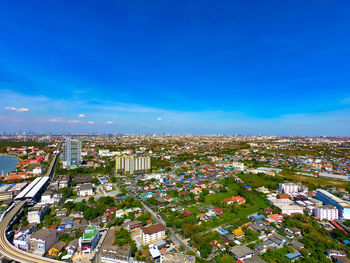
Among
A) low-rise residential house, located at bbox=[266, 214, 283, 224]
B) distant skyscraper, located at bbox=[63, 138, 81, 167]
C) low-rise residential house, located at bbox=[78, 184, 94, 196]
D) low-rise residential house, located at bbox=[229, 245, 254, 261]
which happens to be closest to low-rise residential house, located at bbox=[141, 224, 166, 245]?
low-rise residential house, located at bbox=[229, 245, 254, 261]

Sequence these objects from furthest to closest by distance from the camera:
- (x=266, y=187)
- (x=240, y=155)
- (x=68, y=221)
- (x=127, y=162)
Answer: (x=240, y=155)
(x=127, y=162)
(x=266, y=187)
(x=68, y=221)

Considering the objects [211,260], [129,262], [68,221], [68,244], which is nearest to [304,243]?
[211,260]

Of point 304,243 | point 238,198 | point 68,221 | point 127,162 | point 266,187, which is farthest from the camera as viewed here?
point 127,162

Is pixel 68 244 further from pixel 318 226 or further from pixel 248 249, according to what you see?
pixel 318 226

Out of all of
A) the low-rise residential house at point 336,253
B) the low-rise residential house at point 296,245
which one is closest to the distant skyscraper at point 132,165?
the low-rise residential house at point 296,245

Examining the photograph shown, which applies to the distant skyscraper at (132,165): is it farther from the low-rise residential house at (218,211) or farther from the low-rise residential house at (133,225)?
the low-rise residential house at (218,211)

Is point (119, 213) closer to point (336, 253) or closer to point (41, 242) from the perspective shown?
point (41, 242)

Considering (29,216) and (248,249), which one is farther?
(29,216)
